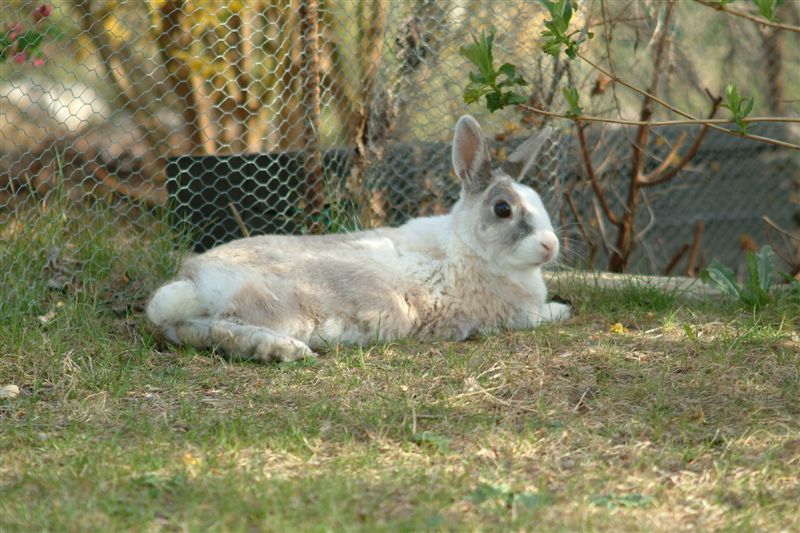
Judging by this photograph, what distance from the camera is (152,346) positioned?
12.3ft

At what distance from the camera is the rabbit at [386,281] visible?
12.1ft

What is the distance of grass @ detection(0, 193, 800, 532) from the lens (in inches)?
90.4

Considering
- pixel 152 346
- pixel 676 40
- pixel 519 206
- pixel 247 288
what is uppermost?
pixel 676 40

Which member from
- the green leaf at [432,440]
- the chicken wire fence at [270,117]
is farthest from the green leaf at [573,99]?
the green leaf at [432,440]

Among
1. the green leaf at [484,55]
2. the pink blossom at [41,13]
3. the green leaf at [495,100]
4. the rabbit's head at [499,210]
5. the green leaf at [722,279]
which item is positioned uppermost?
the pink blossom at [41,13]

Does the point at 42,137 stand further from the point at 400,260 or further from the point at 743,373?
the point at 743,373

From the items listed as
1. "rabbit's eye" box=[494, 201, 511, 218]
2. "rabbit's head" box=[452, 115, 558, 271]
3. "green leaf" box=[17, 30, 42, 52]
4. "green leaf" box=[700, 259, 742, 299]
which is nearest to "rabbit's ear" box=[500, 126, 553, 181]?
"rabbit's head" box=[452, 115, 558, 271]

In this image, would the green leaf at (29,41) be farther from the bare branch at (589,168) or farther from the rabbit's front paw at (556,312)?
the bare branch at (589,168)

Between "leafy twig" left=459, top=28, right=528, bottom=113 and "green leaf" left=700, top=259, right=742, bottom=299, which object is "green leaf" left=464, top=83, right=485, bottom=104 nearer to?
"leafy twig" left=459, top=28, right=528, bottom=113

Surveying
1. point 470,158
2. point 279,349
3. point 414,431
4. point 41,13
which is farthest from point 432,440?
point 41,13

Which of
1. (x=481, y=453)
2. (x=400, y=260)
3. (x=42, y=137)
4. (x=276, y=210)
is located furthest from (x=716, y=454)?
(x=42, y=137)

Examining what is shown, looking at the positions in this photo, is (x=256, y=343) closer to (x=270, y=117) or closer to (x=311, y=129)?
(x=311, y=129)

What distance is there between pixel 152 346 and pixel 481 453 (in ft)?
5.23

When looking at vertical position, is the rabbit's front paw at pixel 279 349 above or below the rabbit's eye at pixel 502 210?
below
